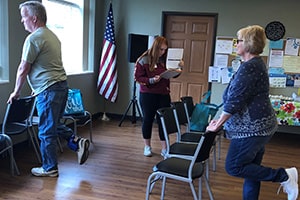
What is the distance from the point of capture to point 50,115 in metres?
3.06

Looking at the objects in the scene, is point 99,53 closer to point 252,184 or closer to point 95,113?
point 95,113

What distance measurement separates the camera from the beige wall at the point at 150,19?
5.15 meters

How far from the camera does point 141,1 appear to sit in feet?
18.5

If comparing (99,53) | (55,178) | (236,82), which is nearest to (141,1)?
(99,53)

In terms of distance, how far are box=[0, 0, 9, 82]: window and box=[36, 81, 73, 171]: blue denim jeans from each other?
0.90 meters

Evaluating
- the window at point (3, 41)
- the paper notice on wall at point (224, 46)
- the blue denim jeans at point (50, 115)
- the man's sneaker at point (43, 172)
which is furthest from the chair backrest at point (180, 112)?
the paper notice on wall at point (224, 46)

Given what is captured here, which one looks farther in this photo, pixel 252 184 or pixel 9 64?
pixel 9 64

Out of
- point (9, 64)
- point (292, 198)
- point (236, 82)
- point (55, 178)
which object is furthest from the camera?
point (9, 64)

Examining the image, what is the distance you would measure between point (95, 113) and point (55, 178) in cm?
282

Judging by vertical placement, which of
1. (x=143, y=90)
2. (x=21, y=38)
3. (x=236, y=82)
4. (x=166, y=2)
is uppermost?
(x=166, y=2)

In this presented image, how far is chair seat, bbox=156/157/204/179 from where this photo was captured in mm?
2266

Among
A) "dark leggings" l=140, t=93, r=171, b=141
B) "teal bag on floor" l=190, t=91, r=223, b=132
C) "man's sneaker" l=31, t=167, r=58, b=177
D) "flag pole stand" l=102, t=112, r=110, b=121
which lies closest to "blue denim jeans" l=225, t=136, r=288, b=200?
"teal bag on floor" l=190, t=91, r=223, b=132

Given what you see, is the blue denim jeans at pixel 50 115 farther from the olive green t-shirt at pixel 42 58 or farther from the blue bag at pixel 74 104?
the blue bag at pixel 74 104

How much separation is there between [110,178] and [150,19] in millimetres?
3258
